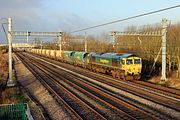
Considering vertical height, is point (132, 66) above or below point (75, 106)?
above

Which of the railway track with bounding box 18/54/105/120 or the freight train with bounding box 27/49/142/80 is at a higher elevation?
the freight train with bounding box 27/49/142/80

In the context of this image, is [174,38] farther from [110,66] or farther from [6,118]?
[6,118]

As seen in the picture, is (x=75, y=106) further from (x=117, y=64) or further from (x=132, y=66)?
(x=117, y=64)

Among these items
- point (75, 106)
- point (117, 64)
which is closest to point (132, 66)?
point (117, 64)

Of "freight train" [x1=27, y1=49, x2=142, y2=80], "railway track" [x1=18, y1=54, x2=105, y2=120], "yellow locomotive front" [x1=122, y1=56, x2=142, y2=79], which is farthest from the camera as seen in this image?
"freight train" [x1=27, y1=49, x2=142, y2=80]

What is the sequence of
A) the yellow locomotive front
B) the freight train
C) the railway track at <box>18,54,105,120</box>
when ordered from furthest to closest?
the freight train → the yellow locomotive front → the railway track at <box>18,54,105,120</box>

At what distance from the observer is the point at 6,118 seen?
1578 centimetres

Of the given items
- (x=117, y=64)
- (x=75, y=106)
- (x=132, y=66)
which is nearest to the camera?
(x=75, y=106)

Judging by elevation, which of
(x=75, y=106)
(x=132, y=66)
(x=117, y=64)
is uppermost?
(x=117, y=64)

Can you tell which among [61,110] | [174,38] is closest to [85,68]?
[174,38]

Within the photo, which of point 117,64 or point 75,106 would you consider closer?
point 75,106

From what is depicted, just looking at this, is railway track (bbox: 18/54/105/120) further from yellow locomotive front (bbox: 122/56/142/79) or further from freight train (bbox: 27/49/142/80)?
freight train (bbox: 27/49/142/80)

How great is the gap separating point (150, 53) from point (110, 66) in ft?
22.0

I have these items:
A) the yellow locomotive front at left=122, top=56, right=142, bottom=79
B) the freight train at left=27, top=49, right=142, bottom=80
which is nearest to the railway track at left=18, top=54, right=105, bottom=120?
the yellow locomotive front at left=122, top=56, right=142, bottom=79
